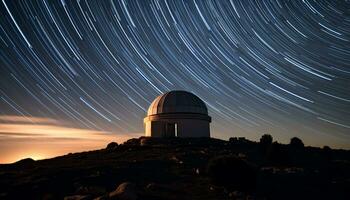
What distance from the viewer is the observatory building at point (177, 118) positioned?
4084 centimetres

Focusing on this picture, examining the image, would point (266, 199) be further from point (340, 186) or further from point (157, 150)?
point (157, 150)

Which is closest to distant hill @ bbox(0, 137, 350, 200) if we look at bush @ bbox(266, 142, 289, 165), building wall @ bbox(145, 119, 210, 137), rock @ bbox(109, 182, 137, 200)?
rock @ bbox(109, 182, 137, 200)

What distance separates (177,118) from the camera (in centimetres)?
4084

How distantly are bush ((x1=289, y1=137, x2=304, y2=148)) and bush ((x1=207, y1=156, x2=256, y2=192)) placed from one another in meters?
23.1

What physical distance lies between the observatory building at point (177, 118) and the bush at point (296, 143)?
10927mm

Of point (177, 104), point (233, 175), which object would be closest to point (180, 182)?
Answer: point (233, 175)

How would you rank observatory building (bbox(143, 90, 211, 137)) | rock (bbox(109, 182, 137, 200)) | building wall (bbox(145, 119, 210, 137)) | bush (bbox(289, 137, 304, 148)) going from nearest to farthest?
rock (bbox(109, 182, 137, 200)) < bush (bbox(289, 137, 304, 148)) < building wall (bbox(145, 119, 210, 137)) < observatory building (bbox(143, 90, 211, 137))

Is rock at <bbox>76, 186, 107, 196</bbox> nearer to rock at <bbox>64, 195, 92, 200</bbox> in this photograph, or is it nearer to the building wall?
rock at <bbox>64, 195, 92, 200</bbox>

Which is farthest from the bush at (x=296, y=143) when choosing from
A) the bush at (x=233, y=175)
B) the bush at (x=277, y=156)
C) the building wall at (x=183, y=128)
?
the bush at (x=233, y=175)

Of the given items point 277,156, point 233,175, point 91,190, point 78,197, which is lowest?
point 78,197

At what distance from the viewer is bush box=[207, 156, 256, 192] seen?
1559 centimetres

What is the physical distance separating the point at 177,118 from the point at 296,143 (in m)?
15.0

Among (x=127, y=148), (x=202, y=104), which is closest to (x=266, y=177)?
(x=127, y=148)

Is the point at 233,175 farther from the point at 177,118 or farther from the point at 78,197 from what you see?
the point at 177,118
